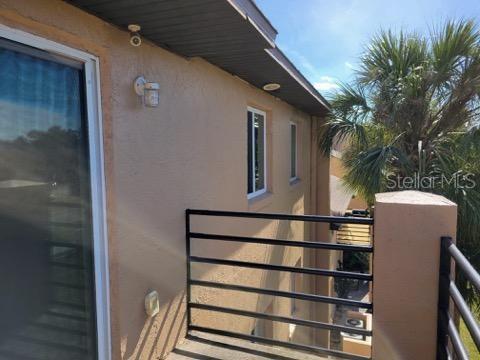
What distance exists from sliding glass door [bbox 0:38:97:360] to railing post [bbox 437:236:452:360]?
2.47 meters

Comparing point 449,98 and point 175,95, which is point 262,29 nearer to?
point 175,95

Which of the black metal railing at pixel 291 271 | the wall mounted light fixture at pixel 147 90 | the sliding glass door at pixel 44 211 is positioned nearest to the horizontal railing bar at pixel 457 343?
the black metal railing at pixel 291 271

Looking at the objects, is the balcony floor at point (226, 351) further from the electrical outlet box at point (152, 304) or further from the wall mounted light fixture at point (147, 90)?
the wall mounted light fixture at point (147, 90)

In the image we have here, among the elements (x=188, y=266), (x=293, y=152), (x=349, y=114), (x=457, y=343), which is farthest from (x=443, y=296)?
(x=293, y=152)

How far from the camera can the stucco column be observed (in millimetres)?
2570

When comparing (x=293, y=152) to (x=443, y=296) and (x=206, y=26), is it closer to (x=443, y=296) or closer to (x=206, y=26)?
(x=206, y=26)

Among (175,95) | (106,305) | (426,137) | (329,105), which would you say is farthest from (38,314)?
(329,105)

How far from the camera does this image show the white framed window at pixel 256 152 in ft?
19.5

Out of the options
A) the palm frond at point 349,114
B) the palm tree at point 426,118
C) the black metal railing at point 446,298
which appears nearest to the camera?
the black metal railing at point 446,298

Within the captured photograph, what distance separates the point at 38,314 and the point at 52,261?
0.31 m

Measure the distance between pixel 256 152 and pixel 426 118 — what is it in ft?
9.96

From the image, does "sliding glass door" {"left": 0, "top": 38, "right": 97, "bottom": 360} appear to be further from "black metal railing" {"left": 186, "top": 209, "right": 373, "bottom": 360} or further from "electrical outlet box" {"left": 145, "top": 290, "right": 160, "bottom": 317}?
"black metal railing" {"left": 186, "top": 209, "right": 373, "bottom": 360}

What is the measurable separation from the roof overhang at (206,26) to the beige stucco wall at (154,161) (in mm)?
141

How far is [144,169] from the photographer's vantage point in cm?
299
